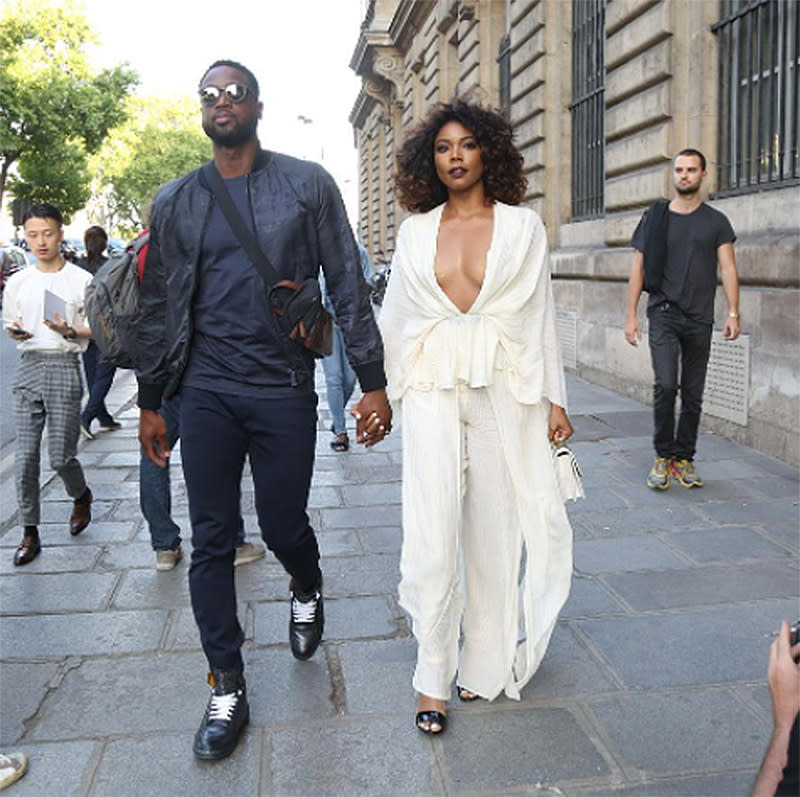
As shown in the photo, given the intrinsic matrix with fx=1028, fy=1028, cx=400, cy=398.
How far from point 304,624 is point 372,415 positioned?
3.08 ft

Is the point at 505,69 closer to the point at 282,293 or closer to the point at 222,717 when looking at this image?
the point at 282,293

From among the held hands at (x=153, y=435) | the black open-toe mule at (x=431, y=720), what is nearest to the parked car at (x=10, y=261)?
the held hands at (x=153, y=435)

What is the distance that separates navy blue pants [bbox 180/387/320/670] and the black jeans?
354 cm

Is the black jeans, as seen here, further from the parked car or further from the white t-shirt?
the parked car

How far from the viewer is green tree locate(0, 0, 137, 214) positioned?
35281 millimetres

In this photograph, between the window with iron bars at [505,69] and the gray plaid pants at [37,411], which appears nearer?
the gray plaid pants at [37,411]

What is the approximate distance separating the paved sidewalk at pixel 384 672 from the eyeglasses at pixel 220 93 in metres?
1.97

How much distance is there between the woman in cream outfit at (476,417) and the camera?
324 cm

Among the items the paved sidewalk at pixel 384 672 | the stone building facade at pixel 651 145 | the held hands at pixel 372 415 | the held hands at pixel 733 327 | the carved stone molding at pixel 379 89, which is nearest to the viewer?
the paved sidewalk at pixel 384 672

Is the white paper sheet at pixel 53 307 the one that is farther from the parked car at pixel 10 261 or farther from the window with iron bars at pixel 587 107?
the parked car at pixel 10 261

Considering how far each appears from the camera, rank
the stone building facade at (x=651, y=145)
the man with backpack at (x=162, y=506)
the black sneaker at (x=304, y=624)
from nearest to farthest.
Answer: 1. the black sneaker at (x=304, y=624)
2. the man with backpack at (x=162, y=506)
3. the stone building facade at (x=651, y=145)

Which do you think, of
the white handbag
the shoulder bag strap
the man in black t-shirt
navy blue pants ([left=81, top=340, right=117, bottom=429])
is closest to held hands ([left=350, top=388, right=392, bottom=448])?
the shoulder bag strap

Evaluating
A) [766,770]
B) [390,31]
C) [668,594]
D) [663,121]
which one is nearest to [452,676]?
[668,594]

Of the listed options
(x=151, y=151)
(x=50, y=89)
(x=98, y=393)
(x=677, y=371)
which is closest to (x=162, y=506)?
(x=677, y=371)
